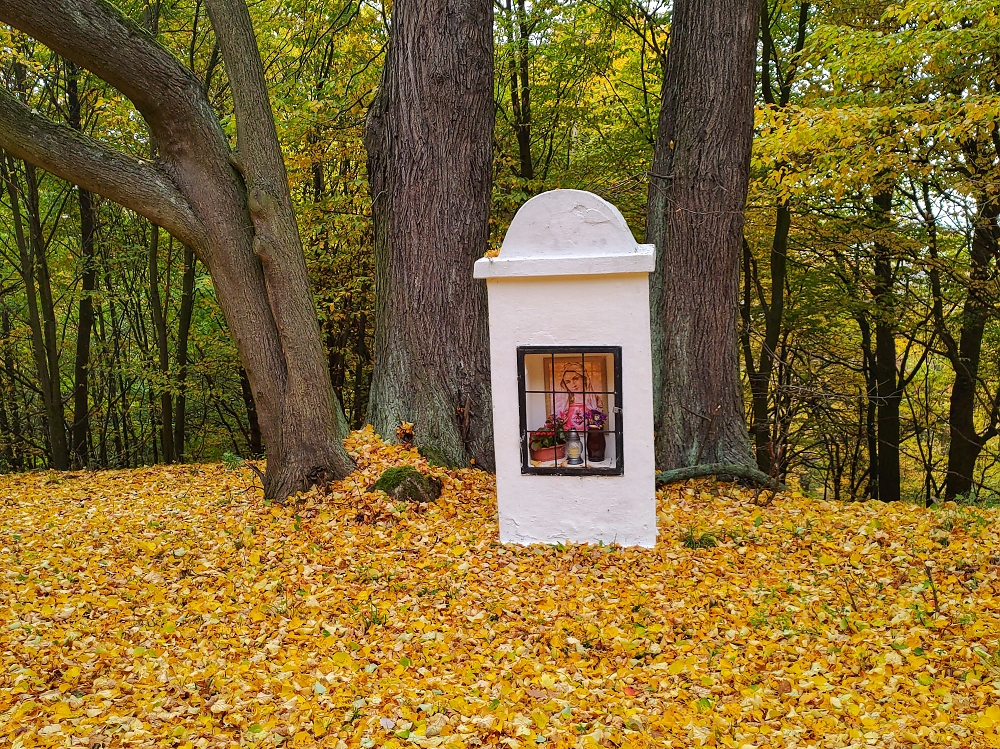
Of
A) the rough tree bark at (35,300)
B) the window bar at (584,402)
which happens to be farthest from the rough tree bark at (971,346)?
the rough tree bark at (35,300)

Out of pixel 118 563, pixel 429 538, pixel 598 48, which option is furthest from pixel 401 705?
pixel 598 48

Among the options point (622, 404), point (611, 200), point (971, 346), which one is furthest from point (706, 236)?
point (971, 346)

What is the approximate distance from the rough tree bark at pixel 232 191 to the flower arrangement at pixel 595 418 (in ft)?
6.48

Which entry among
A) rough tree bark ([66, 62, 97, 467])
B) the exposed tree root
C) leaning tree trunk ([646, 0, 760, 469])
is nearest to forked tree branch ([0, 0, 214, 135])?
leaning tree trunk ([646, 0, 760, 469])

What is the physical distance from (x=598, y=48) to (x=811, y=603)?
8.31 metres

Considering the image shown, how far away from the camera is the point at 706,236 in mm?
6113

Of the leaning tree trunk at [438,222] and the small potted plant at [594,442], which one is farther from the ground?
the leaning tree trunk at [438,222]

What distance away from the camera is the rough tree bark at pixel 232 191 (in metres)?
4.82

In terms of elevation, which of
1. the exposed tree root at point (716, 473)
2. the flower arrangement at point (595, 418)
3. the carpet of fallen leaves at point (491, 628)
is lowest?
the carpet of fallen leaves at point (491, 628)

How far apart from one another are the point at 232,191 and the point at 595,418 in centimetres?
317

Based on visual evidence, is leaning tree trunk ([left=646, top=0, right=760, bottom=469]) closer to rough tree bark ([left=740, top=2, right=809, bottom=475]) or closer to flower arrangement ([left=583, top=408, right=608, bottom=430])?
flower arrangement ([left=583, top=408, right=608, bottom=430])

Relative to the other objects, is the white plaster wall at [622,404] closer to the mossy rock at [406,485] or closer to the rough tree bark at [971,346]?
the mossy rock at [406,485]

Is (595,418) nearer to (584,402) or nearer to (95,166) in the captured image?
(584,402)

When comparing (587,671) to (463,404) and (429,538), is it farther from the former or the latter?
(463,404)
